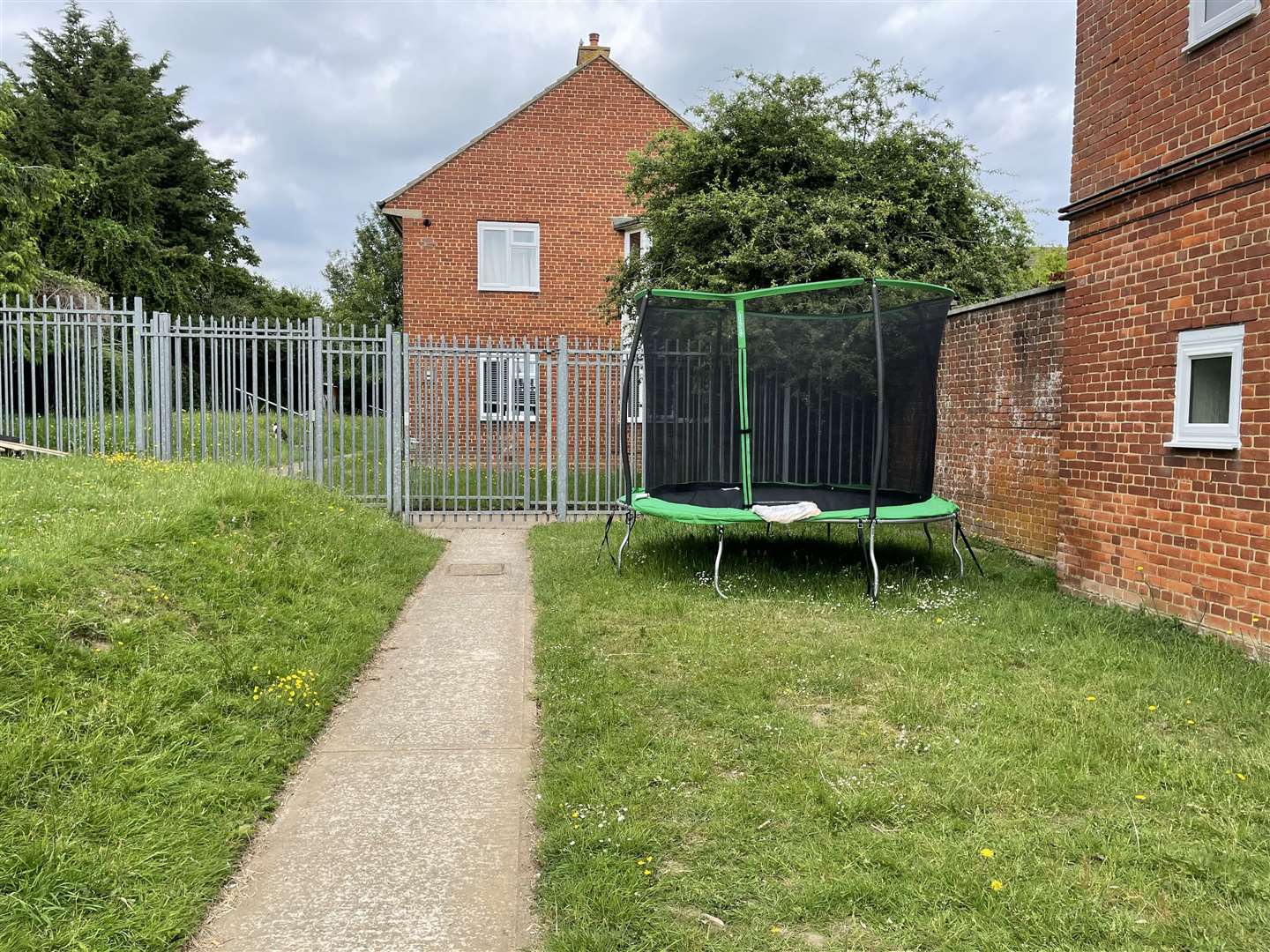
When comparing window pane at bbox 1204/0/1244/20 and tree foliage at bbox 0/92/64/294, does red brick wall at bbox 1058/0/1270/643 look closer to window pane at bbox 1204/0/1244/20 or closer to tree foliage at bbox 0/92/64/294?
window pane at bbox 1204/0/1244/20

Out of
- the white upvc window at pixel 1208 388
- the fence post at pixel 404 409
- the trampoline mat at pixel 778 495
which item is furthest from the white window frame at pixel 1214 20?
the fence post at pixel 404 409

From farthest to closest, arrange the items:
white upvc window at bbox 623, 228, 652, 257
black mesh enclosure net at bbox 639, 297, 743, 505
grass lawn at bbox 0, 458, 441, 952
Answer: white upvc window at bbox 623, 228, 652, 257 → black mesh enclosure net at bbox 639, 297, 743, 505 → grass lawn at bbox 0, 458, 441, 952

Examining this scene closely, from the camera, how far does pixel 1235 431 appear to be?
5078 millimetres

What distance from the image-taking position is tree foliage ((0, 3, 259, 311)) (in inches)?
1087

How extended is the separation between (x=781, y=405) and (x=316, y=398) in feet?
18.4

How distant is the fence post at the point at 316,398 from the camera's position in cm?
1004

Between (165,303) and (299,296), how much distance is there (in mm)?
20354

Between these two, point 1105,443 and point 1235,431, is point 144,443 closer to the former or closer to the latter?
point 1105,443

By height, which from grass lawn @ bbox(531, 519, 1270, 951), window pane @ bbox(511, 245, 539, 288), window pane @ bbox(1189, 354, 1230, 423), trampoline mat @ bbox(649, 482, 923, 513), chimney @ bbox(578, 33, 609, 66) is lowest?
grass lawn @ bbox(531, 519, 1270, 951)

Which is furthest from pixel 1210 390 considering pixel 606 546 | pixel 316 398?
pixel 316 398

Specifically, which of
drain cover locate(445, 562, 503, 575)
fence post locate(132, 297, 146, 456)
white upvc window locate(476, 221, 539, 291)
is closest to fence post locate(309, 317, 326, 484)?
fence post locate(132, 297, 146, 456)

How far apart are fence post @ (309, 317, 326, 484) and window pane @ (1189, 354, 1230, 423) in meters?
8.77

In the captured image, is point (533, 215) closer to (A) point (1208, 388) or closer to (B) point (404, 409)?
(B) point (404, 409)

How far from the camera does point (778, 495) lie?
8219 millimetres
